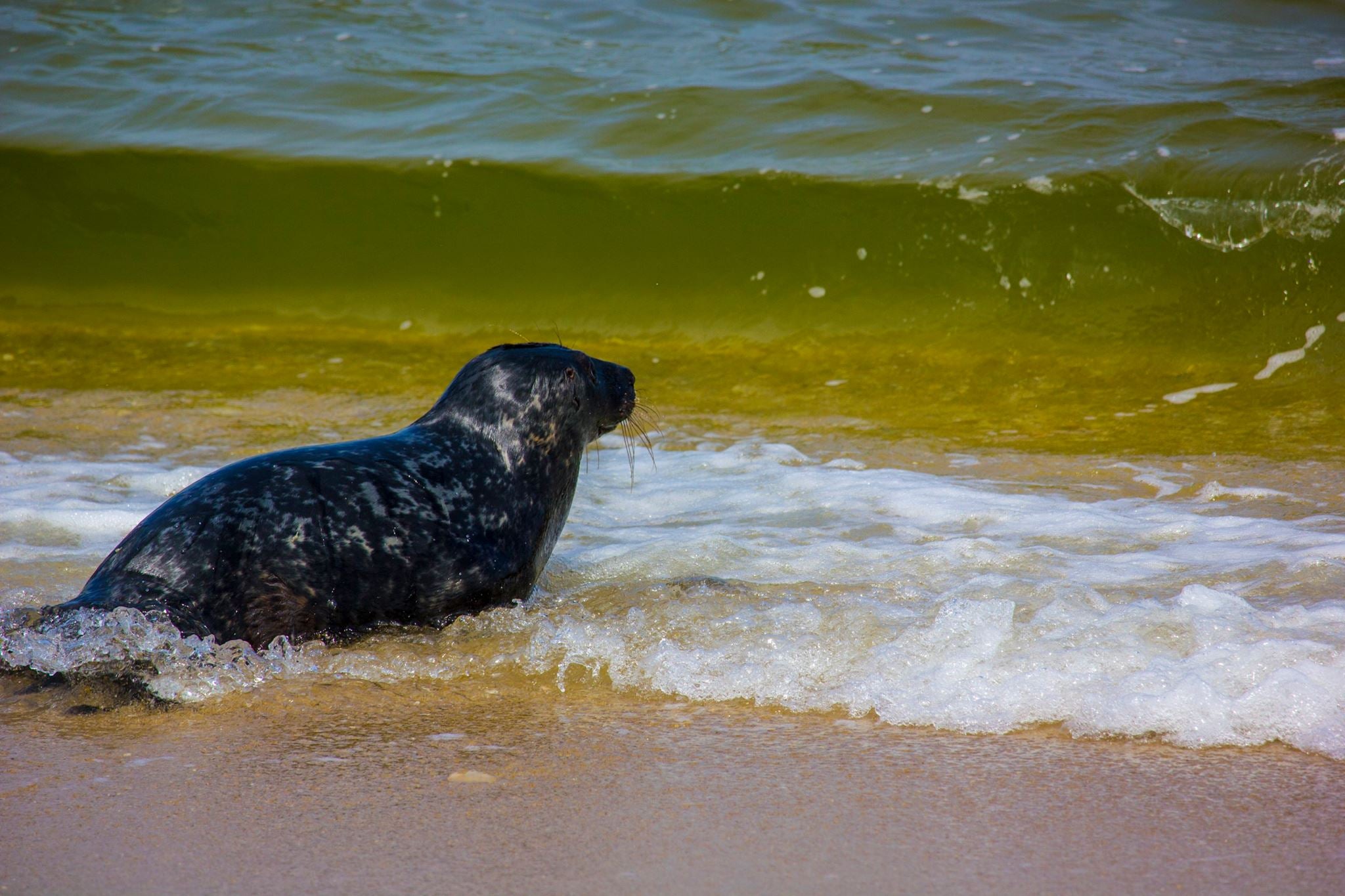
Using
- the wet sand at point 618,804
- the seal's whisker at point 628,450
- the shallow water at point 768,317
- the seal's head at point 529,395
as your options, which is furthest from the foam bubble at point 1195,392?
the wet sand at point 618,804

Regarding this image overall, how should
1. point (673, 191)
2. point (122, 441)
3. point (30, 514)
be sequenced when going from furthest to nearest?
point (673, 191) < point (122, 441) < point (30, 514)

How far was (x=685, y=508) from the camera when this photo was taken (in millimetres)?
4480

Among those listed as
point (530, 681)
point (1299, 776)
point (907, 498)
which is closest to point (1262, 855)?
point (1299, 776)

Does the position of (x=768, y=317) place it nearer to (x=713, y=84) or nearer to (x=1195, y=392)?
(x=1195, y=392)

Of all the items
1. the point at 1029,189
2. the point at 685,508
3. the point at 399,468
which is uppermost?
the point at 1029,189

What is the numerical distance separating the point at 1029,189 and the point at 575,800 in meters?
5.96

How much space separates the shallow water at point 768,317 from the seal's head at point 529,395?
1.59 feet

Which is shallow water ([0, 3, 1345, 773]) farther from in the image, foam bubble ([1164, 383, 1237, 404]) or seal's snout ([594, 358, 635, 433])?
seal's snout ([594, 358, 635, 433])

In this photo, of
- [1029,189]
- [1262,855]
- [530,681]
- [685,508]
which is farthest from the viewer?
[1029,189]

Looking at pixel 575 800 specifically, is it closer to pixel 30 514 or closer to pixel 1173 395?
pixel 30 514

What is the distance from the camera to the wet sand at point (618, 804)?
5.99 feet

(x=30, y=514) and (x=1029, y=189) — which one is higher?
(x=1029, y=189)

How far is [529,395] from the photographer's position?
3.55 metres

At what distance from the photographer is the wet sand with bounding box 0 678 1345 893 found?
71.9 inches
